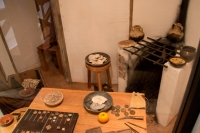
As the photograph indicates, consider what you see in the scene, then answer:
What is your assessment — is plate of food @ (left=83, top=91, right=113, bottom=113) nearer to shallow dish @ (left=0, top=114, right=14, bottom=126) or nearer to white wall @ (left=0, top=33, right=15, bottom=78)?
shallow dish @ (left=0, top=114, right=14, bottom=126)

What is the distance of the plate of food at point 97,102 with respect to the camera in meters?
1.58

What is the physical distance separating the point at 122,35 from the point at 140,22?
0.30m

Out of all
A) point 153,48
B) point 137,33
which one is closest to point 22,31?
point 137,33

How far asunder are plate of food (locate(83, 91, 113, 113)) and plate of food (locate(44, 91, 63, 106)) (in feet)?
Result: 0.82

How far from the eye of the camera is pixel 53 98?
1.72 metres

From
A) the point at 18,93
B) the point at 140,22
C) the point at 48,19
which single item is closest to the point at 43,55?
the point at 48,19

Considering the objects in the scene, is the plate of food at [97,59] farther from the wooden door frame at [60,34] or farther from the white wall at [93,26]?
the wooden door frame at [60,34]

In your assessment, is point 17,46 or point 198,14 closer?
point 198,14

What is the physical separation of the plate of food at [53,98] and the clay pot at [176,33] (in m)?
1.56

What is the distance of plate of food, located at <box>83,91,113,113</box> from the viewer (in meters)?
1.58

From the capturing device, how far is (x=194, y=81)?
3.70ft

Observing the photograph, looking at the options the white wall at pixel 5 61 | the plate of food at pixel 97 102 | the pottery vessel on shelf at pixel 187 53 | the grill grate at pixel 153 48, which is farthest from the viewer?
the white wall at pixel 5 61

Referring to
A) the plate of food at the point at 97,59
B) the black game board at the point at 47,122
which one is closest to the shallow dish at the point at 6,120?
the black game board at the point at 47,122

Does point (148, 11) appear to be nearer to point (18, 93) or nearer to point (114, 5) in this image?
point (114, 5)
